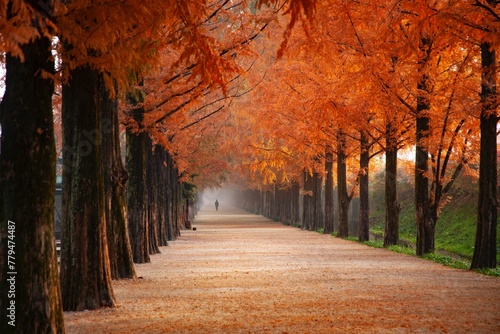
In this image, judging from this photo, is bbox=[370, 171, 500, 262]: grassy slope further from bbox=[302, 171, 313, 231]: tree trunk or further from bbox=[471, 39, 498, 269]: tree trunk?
bbox=[471, 39, 498, 269]: tree trunk

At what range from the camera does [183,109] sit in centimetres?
2011

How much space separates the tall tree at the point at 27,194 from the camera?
7641mm

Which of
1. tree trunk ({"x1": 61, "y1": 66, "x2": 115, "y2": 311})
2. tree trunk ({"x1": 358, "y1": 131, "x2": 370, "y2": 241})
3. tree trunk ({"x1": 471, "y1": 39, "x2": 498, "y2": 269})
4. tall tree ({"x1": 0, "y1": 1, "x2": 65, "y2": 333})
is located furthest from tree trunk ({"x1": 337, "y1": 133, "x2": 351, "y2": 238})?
tall tree ({"x1": 0, "y1": 1, "x2": 65, "y2": 333})


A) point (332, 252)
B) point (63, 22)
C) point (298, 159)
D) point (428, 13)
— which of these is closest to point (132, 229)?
point (332, 252)

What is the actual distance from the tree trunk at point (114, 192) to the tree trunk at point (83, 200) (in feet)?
10.6

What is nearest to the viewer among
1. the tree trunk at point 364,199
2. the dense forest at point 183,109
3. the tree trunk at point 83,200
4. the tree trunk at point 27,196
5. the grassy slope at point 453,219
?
the tree trunk at point 27,196

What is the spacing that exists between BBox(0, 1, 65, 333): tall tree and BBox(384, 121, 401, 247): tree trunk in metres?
19.5

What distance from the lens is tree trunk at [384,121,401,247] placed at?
2607 cm

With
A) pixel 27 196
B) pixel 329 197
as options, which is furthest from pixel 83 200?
pixel 329 197

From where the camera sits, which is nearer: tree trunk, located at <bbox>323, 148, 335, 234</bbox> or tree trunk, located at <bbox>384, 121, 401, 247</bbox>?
tree trunk, located at <bbox>384, 121, 401, 247</bbox>

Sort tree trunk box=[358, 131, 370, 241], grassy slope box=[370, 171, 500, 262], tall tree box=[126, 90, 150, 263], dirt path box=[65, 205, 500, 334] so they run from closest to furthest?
dirt path box=[65, 205, 500, 334], tall tree box=[126, 90, 150, 263], tree trunk box=[358, 131, 370, 241], grassy slope box=[370, 171, 500, 262]

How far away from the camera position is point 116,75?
31.4 feet

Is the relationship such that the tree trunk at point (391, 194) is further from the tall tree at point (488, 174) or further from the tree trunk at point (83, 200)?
the tree trunk at point (83, 200)

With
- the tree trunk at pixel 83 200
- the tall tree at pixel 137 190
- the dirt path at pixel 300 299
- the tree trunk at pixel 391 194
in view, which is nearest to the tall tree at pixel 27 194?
the dirt path at pixel 300 299
